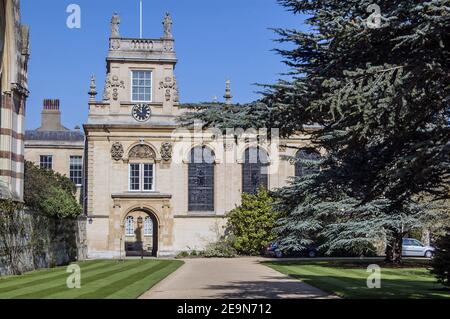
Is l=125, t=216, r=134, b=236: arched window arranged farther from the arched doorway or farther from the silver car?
the silver car

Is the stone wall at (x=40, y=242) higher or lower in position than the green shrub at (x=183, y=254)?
higher

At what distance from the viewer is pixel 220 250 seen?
1908 inches

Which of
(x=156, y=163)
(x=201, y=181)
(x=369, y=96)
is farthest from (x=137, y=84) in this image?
(x=369, y=96)

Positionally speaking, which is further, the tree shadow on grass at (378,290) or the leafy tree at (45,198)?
the leafy tree at (45,198)

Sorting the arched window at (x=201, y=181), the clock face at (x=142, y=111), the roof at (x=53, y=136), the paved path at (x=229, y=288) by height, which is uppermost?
the clock face at (x=142, y=111)

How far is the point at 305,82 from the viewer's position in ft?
42.7

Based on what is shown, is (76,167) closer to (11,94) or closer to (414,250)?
(414,250)

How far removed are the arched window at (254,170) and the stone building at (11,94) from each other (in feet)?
88.9

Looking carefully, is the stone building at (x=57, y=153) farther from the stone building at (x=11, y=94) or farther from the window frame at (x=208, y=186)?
the stone building at (x=11, y=94)

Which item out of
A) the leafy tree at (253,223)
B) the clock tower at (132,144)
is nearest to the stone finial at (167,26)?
the clock tower at (132,144)

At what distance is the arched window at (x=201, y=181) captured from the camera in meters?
52.0

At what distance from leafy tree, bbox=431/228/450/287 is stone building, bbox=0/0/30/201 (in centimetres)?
1569

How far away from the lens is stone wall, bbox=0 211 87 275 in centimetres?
2552
